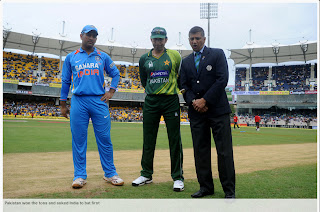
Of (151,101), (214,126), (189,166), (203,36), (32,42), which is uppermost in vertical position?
(32,42)

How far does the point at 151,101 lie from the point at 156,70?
0.53 m

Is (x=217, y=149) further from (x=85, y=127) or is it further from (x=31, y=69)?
(x=31, y=69)

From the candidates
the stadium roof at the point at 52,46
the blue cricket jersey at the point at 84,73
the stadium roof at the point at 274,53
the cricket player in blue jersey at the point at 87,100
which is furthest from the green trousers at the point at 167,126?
the stadium roof at the point at 274,53

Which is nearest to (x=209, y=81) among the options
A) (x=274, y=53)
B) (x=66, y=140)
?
(x=66, y=140)

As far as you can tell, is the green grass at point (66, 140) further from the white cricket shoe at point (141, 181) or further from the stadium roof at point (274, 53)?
the stadium roof at point (274, 53)

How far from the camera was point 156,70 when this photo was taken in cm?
412

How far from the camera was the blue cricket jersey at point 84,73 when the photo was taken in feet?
13.3

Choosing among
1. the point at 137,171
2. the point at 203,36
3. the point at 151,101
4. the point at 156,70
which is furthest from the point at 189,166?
the point at 203,36

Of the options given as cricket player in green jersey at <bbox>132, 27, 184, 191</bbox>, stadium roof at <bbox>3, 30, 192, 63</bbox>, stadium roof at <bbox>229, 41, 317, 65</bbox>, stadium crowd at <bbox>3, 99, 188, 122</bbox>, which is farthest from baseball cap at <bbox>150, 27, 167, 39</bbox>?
stadium roof at <bbox>229, 41, 317, 65</bbox>

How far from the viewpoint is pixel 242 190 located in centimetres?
356

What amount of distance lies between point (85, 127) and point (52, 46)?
158 ft
